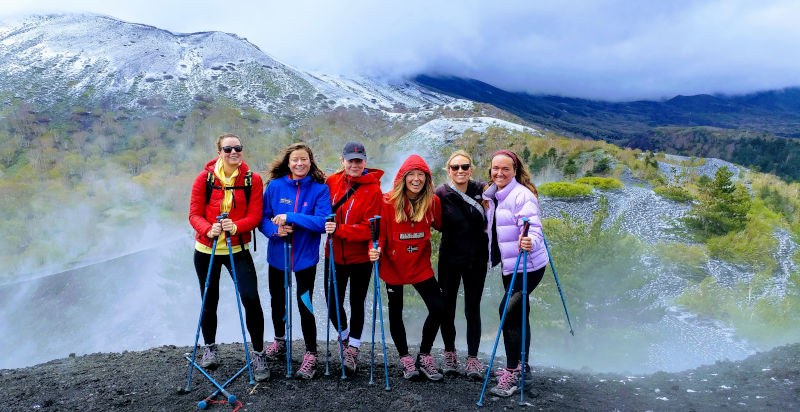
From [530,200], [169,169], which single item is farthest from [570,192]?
[169,169]

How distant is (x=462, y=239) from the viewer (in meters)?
4.99

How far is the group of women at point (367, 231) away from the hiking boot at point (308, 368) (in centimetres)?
1

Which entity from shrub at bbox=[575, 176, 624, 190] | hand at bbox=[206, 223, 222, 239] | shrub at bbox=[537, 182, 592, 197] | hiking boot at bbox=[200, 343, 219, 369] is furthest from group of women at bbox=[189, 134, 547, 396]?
shrub at bbox=[575, 176, 624, 190]

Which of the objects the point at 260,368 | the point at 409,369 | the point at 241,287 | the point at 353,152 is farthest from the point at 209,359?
the point at 353,152

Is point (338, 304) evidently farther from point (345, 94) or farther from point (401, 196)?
point (345, 94)

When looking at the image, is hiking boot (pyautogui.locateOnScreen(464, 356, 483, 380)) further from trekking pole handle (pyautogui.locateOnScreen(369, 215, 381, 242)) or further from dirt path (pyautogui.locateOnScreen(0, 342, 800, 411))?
trekking pole handle (pyautogui.locateOnScreen(369, 215, 381, 242))

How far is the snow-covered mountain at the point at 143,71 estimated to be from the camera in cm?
9706

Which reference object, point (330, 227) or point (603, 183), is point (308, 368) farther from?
point (603, 183)

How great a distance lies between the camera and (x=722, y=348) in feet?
31.9

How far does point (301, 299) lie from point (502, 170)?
8.46ft

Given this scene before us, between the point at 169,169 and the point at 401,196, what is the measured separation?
72.8m

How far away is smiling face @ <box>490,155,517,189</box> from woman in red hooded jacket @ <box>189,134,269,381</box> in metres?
2.59

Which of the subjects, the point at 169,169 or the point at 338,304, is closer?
the point at 338,304

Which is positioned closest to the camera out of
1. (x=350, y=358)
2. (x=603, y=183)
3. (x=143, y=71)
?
(x=350, y=358)
